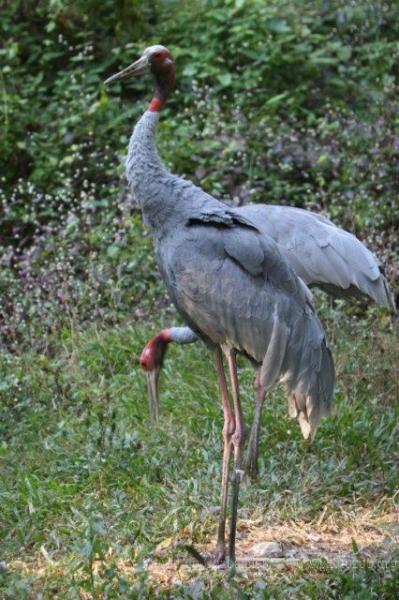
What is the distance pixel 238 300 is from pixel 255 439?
3.79 ft

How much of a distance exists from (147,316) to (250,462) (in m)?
2.38

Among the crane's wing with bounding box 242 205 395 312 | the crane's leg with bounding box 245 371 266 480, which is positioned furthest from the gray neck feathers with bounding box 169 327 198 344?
the crane's leg with bounding box 245 371 266 480

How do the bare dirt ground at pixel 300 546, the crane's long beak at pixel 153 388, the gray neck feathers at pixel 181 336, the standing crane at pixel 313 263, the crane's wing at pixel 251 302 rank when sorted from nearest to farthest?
the bare dirt ground at pixel 300 546 → the crane's wing at pixel 251 302 → the crane's long beak at pixel 153 388 → the standing crane at pixel 313 263 → the gray neck feathers at pixel 181 336

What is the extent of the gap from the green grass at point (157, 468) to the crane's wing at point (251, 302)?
2.25 ft

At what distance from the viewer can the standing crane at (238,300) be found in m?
5.80

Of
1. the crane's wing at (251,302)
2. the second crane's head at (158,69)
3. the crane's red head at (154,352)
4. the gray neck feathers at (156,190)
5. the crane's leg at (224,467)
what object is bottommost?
the crane's red head at (154,352)

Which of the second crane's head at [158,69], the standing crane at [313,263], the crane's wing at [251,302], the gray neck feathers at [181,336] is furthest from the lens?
the gray neck feathers at [181,336]

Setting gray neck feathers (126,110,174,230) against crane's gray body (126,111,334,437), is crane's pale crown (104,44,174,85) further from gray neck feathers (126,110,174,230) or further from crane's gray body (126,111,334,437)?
crane's gray body (126,111,334,437)

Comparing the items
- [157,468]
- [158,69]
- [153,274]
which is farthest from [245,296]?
[153,274]

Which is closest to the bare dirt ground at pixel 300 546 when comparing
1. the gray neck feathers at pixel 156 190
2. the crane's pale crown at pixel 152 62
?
the gray neck feathers at pixel 156 190

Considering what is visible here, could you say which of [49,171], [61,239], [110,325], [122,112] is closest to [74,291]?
[110,325]

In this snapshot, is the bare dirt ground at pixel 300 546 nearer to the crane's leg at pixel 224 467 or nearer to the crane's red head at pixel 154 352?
the crane's leg at pixel 224 467

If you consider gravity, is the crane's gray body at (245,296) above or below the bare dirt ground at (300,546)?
above

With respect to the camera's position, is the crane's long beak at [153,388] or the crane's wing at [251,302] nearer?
the crane's wing at [251,302]
